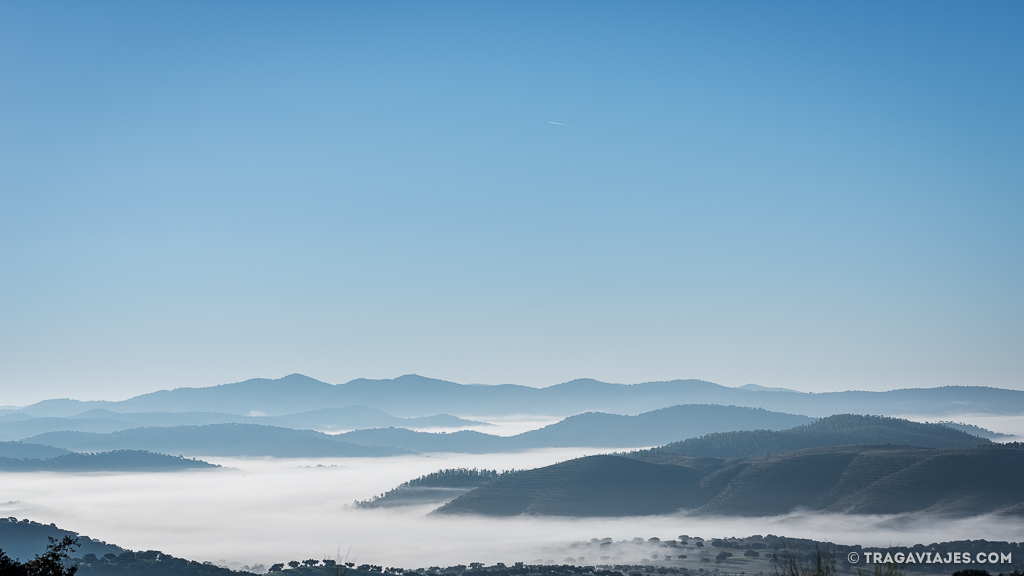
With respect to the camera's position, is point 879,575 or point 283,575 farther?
point 283,575

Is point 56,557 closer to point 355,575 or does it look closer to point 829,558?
point 829,558

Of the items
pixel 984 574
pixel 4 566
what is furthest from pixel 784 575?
pixel 984 574

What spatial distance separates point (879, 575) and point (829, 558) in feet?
4.31

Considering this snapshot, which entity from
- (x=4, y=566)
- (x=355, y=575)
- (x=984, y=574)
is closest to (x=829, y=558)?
(x=4, y=566)

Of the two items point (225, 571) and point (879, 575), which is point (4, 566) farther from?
point (225, 571)

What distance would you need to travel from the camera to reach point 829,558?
23797 millimetres

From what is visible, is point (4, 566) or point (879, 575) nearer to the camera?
point (879, 575)

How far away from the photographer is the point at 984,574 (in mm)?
96438

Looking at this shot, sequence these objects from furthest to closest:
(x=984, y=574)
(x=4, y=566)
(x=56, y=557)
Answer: (x=984, y=574) < (x=4, y=566) < (x=56, y=557)

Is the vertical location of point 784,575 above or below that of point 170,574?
above

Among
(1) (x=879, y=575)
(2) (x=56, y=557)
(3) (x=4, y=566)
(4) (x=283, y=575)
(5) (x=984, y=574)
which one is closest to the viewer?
(1) (x=879, y=575)

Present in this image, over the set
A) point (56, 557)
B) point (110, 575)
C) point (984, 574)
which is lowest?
point (110, 575)

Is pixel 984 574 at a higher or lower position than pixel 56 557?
lower

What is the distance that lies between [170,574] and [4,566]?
17051 centimetres
